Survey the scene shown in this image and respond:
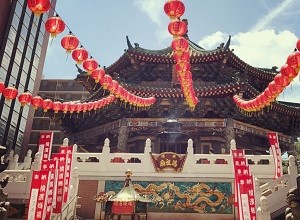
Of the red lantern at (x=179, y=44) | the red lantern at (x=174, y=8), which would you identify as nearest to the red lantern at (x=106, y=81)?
the red lantern at (x=179, y=44)

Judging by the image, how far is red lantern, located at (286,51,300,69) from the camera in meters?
8.71

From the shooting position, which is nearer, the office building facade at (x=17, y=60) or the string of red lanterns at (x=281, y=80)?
the string of red lanterns at (x=281, y=80)

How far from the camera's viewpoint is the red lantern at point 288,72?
30.0ft

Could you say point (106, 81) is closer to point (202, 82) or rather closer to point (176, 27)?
point (176, 27)

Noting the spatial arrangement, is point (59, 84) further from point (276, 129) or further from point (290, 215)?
point (290, 215)

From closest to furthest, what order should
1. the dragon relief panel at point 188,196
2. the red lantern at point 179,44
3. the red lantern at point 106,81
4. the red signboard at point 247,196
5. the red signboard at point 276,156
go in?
the red signboard at point 247,196 < the red lantern at point 179,44 < the red lantern at point 106,81 < the dragon relief panel at point 188,196 < the red signboard at point 276,156

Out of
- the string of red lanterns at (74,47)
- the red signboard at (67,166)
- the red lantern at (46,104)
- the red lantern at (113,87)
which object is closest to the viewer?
the string of red lanterns at (74,47)

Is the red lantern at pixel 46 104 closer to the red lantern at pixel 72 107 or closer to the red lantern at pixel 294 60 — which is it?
the red lantern at pixel 72 107

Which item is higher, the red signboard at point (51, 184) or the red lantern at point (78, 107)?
the red lantern at point (78, 107)

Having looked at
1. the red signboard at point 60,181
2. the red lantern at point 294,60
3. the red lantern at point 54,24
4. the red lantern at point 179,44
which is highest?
the red lantern at point 54,24

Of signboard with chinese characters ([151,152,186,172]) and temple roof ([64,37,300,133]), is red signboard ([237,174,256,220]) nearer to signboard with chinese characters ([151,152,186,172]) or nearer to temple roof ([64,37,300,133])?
signboard with chinese characters ([151,152,186,172])

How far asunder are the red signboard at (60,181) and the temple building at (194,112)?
4.21 m

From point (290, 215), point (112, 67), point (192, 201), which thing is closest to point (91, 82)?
point (112, 67)

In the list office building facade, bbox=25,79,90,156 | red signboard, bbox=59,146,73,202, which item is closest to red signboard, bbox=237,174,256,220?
red signboard, bbox=59,146,73,202
